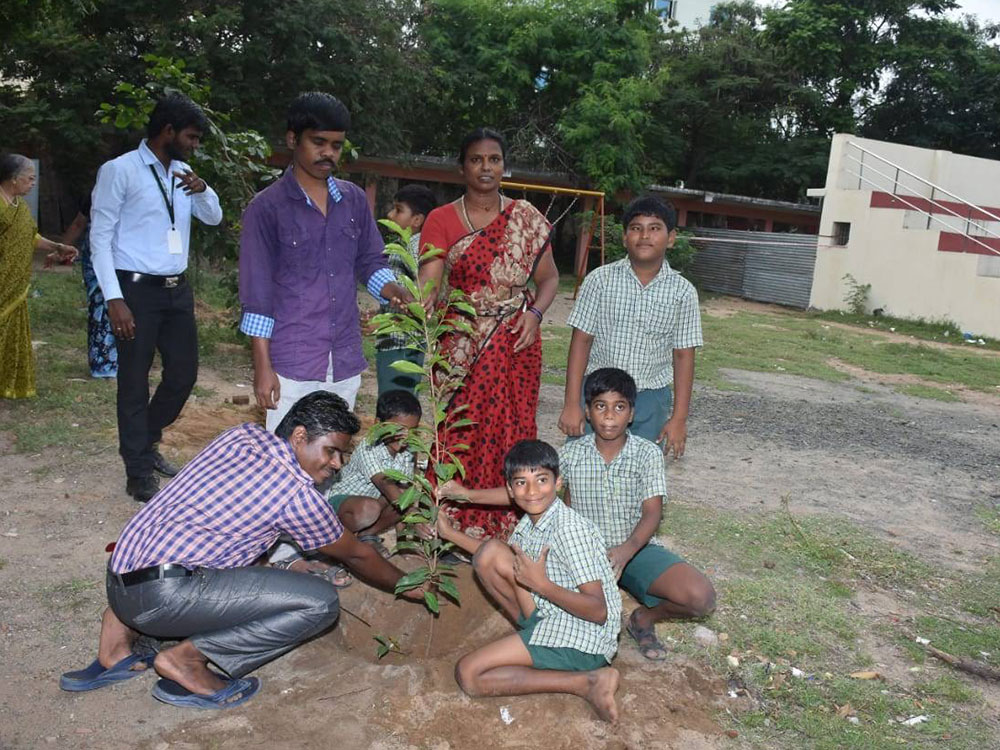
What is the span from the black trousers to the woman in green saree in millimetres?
2197

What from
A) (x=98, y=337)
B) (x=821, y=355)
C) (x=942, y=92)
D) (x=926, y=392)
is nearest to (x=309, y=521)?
(x=98, y=337)

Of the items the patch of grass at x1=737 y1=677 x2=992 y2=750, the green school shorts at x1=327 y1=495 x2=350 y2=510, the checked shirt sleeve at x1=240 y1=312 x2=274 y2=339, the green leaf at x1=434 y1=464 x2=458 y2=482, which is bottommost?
the patch of grass at x1=737 y1=677 x2=992 y2=750

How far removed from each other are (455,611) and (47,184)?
17.2 m

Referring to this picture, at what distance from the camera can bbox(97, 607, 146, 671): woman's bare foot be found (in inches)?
113

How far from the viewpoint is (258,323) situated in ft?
10.8

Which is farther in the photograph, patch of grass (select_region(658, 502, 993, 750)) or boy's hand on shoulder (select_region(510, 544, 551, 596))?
patch of grass (select_region(658, 502, 993, 750))

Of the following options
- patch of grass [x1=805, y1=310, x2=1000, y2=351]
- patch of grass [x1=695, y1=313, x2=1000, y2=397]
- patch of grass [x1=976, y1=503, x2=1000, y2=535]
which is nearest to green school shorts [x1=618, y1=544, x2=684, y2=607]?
patch of grass [x1=976, y1=503, x2=1000, y2=535]

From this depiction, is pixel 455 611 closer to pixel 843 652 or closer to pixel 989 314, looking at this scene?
pixel 843 652

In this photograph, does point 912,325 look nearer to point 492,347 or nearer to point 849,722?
point 492,347

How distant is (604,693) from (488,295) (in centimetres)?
161

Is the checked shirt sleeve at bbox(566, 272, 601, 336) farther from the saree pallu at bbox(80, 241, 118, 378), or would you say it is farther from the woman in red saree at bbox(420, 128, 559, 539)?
the saree pallu at bbox(80, 241, 118, 378)

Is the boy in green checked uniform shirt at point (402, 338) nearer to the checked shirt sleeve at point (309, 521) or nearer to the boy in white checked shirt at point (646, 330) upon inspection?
the boy in white checked shirt at point (646, 330)

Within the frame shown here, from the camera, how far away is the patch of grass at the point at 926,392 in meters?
8.94

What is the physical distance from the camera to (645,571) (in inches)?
127
